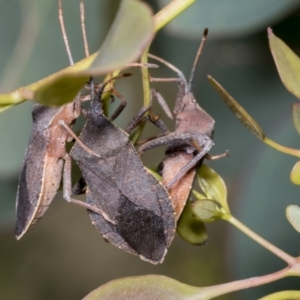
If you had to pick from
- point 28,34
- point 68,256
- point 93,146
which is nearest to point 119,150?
point 93,146

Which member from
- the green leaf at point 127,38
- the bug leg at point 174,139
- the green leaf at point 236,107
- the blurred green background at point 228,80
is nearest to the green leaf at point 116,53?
the green leaf at point 127,38

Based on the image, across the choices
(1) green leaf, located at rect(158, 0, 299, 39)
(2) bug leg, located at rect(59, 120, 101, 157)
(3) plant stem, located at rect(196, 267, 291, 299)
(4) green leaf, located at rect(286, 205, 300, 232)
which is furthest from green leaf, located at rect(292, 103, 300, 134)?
(1) green leaf, located at rect(158, 0, 299, 39)

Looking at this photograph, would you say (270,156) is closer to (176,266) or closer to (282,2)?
(282,2)

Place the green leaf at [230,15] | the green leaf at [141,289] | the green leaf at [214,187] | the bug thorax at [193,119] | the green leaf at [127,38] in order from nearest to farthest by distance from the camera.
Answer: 1. the green leaf at [127,38]
2. the green leaf at [141,289]
3. the green leaf at [214,187]
4. the bug thorax at [193,119]
5. the green leaf at [230,15]

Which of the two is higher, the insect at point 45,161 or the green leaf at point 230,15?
the green leaf at point 230,15

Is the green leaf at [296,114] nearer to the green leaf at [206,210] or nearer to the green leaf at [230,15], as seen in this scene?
the green leaf at [206,210]

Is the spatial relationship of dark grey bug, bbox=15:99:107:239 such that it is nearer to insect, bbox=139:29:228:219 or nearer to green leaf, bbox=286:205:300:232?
insect, bbox=139:29:228:219
